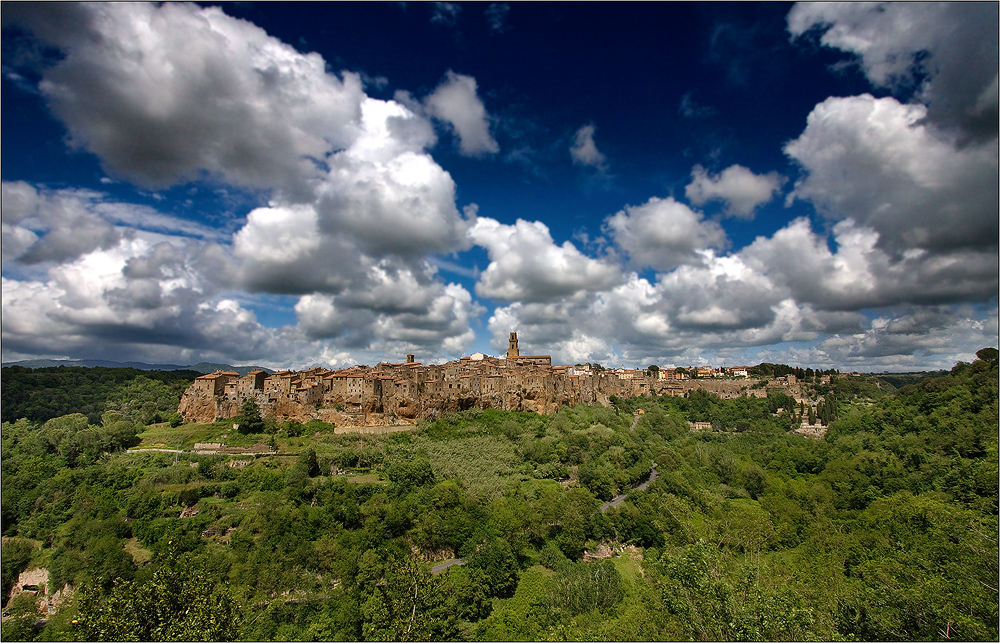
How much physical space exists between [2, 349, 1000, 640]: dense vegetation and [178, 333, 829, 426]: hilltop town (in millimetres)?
3563

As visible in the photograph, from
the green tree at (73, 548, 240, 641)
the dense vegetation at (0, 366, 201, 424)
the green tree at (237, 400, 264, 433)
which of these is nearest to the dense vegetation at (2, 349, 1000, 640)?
the green tree at (73, 548, 240, 641)

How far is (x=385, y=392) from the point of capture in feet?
182

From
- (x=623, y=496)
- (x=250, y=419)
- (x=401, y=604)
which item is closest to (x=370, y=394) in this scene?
(x=250, y=419)

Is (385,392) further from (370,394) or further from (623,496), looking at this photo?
(623,496)

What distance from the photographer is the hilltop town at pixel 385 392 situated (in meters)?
53.3

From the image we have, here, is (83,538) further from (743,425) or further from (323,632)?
(743,425)

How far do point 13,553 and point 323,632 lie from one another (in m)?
25.1

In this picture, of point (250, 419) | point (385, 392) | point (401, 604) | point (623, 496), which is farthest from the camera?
point (385, 392)

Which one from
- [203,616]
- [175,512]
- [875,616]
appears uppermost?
[203,616]

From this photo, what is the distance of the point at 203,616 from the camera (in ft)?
43.2

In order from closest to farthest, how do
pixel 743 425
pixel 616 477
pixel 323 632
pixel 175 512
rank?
pixel 323 632
pixel 175 512
pixel 616 477
pixel 743 425

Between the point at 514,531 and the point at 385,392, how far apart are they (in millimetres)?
27963

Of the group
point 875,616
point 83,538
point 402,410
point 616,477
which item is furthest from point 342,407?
point 875,616

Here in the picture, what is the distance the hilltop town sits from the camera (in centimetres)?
5328
